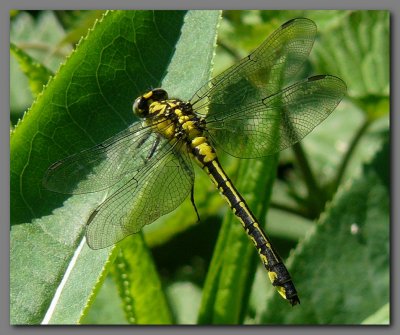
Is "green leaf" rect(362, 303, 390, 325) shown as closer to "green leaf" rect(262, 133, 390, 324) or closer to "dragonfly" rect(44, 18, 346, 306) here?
"green leaf" rect(262, 133, 390, 324)

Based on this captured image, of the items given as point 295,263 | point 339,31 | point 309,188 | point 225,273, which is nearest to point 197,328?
point 225,273

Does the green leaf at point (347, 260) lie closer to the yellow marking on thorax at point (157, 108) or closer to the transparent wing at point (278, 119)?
the transparent wing at point (278, 119)

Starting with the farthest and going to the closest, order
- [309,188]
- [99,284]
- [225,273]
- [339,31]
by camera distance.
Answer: [339,31], [309,188], [225,273], [99,284]

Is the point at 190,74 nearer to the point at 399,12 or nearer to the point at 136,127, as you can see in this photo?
the point at 136,127

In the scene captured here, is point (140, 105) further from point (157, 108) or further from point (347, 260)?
point (347, 260)

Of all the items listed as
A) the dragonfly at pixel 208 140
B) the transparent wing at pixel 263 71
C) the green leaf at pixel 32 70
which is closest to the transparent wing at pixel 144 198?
the dragonfly at pixel 208 140

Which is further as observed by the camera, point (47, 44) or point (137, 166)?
point (47, 44)
